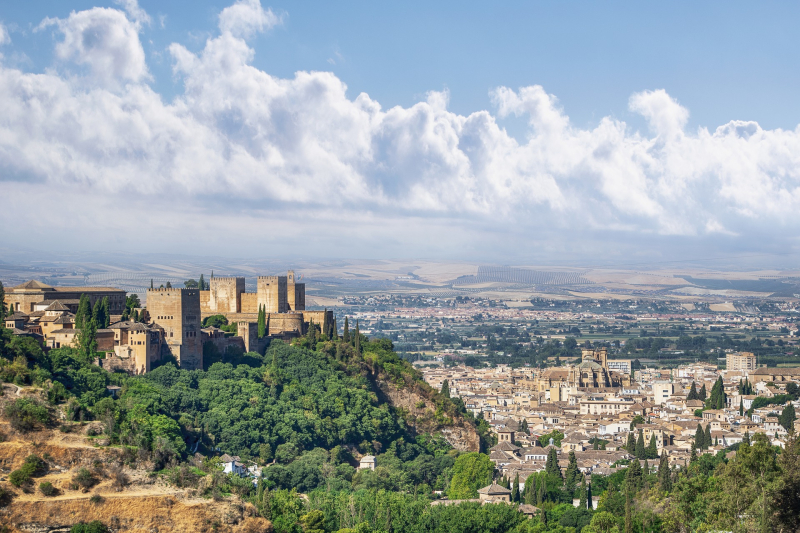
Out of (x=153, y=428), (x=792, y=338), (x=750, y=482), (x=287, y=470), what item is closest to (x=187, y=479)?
(x=153, y=428)

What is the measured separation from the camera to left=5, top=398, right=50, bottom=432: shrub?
120 feet

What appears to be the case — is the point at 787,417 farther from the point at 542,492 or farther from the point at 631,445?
the point at 542,492

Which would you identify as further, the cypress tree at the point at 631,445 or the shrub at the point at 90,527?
the cypress tree at the point at 631,445

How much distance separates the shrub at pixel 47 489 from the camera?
3481cm

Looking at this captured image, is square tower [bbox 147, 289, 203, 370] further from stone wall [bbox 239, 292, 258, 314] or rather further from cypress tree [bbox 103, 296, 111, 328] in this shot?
stone wall [bbox 239, 292, 258, 314]

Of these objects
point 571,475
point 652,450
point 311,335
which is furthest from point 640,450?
point 311,335

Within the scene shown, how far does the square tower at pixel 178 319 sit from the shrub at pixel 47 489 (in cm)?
1424

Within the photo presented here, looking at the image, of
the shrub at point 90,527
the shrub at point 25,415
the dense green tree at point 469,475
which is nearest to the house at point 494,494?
the dense green tree at point 469,475

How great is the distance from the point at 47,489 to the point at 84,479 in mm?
1223

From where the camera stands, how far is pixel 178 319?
4922 cm

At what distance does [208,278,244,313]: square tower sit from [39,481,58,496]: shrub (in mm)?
23229

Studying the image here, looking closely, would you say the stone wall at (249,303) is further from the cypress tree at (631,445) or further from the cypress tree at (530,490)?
the cypress tree at (631,445)

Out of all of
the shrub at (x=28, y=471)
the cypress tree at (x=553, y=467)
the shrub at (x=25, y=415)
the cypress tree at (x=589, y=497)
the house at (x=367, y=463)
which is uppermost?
the shrub at (x=25, y=415)

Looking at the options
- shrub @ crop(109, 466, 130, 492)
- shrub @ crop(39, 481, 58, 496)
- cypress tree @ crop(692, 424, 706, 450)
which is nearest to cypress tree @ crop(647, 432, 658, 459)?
cypress tree @ crop(692, 424, 706, 450)
